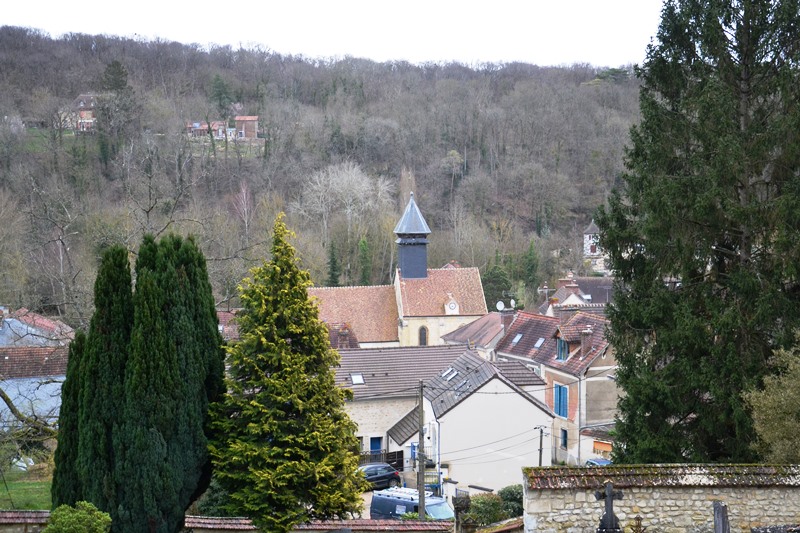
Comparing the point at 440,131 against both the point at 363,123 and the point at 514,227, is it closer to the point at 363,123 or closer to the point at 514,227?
the point at 363,123

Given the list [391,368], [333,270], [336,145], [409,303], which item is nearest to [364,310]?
[409,303]

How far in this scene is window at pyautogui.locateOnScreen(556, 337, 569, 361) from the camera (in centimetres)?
2541

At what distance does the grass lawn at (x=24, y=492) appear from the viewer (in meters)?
14.2

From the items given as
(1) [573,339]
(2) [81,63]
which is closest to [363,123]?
(2) [81,63]

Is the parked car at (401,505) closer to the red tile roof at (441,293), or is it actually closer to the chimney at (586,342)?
the chimney at (586,342)

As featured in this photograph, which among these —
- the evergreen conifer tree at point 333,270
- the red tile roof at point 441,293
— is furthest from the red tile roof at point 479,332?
the evergreen conifer tree at point 333,270

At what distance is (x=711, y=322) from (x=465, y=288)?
30.1 metres

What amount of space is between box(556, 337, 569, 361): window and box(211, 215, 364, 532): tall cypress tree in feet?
49.9

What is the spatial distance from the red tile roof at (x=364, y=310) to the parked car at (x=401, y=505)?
70.4 ft

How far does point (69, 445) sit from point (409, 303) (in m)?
30.3

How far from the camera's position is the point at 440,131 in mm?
88875

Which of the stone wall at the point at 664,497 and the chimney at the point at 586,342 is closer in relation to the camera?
the stone wall at the point at 664,497

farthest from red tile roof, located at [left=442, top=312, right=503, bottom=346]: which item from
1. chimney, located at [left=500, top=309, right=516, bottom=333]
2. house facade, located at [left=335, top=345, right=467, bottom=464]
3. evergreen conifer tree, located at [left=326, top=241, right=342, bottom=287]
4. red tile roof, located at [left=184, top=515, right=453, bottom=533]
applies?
red tile roof, located at [left=184, top=515, right=453, bottom=533]

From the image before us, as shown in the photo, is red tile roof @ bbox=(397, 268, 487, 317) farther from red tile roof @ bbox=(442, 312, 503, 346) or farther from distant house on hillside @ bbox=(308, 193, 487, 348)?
red tile roof @ bbox=(442, 312, 503, 346)
